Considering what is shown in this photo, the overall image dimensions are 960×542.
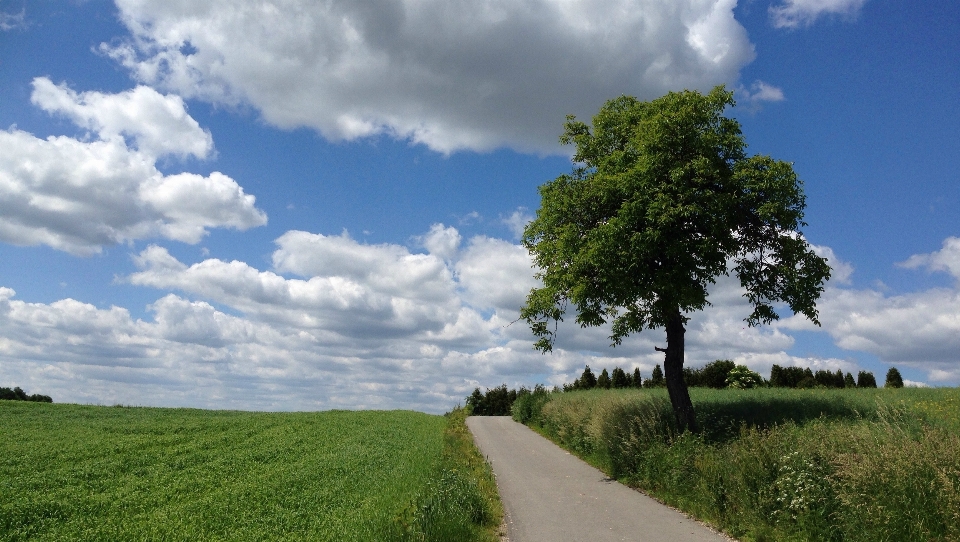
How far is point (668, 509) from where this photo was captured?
539 inches

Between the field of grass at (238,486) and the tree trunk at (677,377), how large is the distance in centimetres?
643

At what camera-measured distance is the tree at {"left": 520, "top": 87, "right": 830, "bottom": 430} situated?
17.2 m

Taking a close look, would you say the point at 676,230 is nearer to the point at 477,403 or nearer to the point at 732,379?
the point at 732,379

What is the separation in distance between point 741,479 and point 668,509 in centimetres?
242

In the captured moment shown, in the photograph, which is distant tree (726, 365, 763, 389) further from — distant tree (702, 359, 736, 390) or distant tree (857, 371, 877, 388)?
distant tree (857, 371, 877, 388)

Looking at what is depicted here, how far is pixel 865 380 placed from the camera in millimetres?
35812

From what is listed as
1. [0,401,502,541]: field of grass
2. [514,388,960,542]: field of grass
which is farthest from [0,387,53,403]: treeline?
[514,388,960,542]: field of grass

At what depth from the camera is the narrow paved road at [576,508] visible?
447 inches

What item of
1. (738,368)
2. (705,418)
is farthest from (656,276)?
(738,368)

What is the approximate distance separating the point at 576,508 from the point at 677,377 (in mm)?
6750

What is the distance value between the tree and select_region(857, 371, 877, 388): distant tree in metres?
22.3

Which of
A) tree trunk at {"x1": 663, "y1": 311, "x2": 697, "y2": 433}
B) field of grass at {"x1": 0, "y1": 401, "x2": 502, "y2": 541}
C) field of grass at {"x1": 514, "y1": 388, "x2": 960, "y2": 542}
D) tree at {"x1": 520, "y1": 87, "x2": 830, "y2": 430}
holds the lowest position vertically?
field of grass at {"x1": 0, "y1": 401, "x2": 502, "y2": 541}

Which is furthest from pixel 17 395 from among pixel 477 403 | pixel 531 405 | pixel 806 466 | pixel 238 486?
pixel 806 466

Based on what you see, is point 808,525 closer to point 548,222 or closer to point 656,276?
point 656,276
